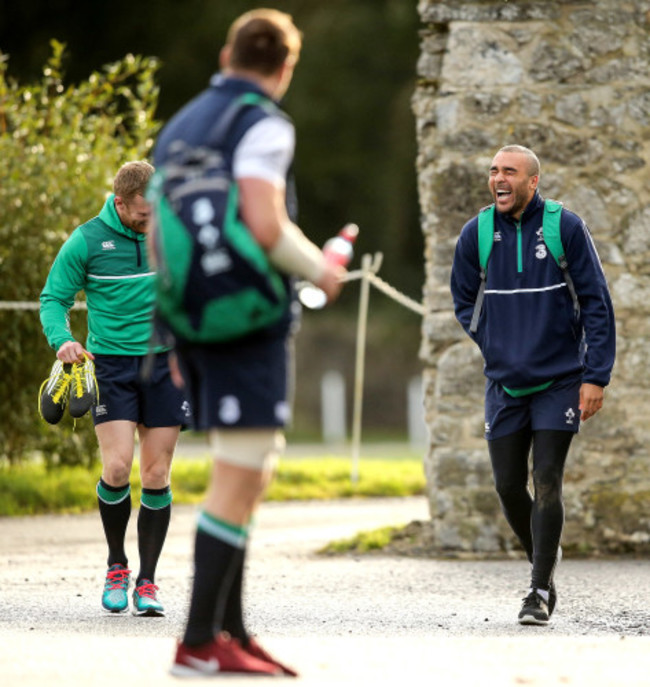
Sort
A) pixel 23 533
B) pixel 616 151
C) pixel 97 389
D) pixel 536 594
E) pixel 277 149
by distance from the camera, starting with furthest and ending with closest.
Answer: pixel 23 533 → pixel 616 151 → pixel 97 389 → pixel 536 594 → pixel 277 149

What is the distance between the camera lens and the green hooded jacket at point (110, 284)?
7344 millimetres

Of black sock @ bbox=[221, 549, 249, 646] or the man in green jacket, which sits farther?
the man in green jacket

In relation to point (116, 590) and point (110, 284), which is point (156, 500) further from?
point (110, 284)

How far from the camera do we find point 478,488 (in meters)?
9.71

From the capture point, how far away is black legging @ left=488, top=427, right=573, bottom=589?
7.00 meters

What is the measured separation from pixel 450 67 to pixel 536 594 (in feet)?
12.5

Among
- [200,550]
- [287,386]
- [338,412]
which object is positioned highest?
[287,386]

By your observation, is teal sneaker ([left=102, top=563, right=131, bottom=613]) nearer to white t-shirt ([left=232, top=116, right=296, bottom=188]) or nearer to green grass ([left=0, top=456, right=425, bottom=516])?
white t-shirt ([left=232, top=116, right=296, bottom=188])

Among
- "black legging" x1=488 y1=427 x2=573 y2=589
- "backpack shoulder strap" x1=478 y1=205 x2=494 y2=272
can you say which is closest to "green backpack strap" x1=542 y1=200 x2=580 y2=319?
"backpack shoulder strap" x1=478 y1=205 x2=494 y2=272

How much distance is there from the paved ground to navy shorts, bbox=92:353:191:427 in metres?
0.83

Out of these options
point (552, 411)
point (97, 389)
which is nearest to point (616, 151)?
point (552, 411)

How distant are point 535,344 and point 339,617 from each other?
54.2 inches

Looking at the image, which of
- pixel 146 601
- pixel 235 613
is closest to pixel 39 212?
pixel 146 601

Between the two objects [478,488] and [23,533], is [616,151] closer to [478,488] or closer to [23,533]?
[478,488]
